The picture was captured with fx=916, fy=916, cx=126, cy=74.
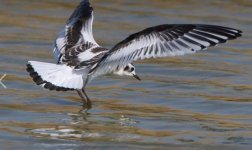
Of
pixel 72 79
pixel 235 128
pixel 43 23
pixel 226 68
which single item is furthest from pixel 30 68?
pixel 43 23

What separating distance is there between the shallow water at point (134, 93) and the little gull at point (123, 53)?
0.36 metres

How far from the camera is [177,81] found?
37.2ft

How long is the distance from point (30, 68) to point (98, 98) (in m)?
1.36

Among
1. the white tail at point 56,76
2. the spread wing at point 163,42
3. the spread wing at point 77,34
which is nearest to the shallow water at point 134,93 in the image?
the white tail at point 56,76

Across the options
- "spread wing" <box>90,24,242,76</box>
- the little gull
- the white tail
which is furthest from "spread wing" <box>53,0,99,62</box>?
"spread wing" <box>90,24,242,76</box>

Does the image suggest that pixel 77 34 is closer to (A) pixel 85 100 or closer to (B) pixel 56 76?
(A) pixel 85 100

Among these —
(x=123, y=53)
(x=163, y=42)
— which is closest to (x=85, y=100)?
(x=123, y=53)

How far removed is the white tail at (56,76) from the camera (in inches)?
366

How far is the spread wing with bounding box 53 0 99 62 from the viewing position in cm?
1070

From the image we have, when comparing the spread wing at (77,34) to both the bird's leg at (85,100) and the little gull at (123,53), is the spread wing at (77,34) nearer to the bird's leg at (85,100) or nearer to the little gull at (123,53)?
the little gull at (123,53)

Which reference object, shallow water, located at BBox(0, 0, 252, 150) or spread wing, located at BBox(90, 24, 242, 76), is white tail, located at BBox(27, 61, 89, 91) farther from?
spread wing, located at BBox(90, 24, 242, 76)

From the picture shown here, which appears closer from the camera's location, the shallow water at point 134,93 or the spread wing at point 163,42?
the shallow water at point 134,93

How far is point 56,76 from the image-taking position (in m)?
9.45

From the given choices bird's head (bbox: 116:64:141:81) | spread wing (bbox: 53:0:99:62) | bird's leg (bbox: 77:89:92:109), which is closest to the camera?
bird's leg (bbox: 77:89:92:109)
